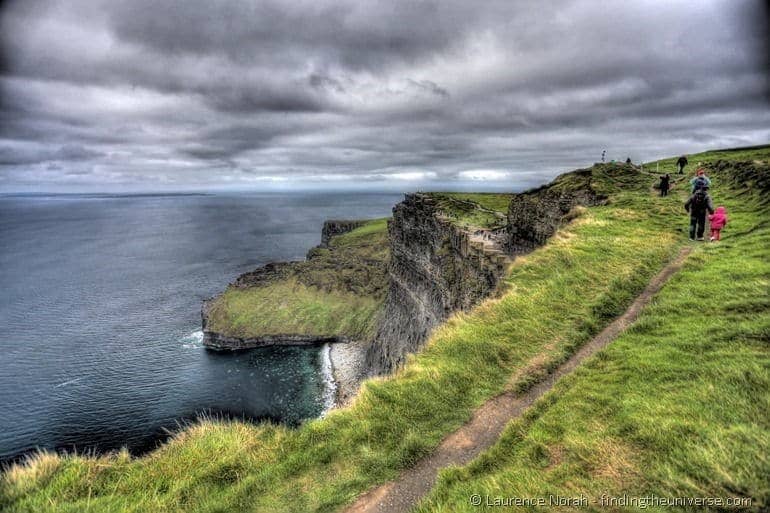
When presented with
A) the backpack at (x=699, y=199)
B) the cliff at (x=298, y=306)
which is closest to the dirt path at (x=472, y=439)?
the backpack at (x=699, y=199)

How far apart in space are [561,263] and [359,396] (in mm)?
12674

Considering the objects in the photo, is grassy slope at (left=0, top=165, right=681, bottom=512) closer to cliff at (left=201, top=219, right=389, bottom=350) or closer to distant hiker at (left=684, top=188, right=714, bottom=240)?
distant hiker at (left=684, top=188, right=714, bottom=240)

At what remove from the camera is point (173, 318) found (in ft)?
351

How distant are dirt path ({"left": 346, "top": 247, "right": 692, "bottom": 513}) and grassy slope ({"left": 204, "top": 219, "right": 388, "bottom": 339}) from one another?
77900mm

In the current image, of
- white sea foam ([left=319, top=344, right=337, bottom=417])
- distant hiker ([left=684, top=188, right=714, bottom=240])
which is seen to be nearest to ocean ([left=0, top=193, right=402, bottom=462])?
white sea foam ([left=319, top=344, right=337, bottom=417])

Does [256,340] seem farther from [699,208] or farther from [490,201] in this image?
[699,208]

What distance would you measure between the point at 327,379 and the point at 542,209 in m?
54.7

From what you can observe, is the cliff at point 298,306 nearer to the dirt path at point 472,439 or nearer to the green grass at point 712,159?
the green grass at point 712,159

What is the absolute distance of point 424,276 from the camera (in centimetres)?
5541

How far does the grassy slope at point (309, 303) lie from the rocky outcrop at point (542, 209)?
190ft

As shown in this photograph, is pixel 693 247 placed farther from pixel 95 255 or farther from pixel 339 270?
pixel 95 255

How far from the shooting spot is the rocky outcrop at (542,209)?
33062 mm

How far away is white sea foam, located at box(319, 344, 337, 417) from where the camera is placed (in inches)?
2584

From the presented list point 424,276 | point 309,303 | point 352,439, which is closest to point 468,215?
point 424,276
